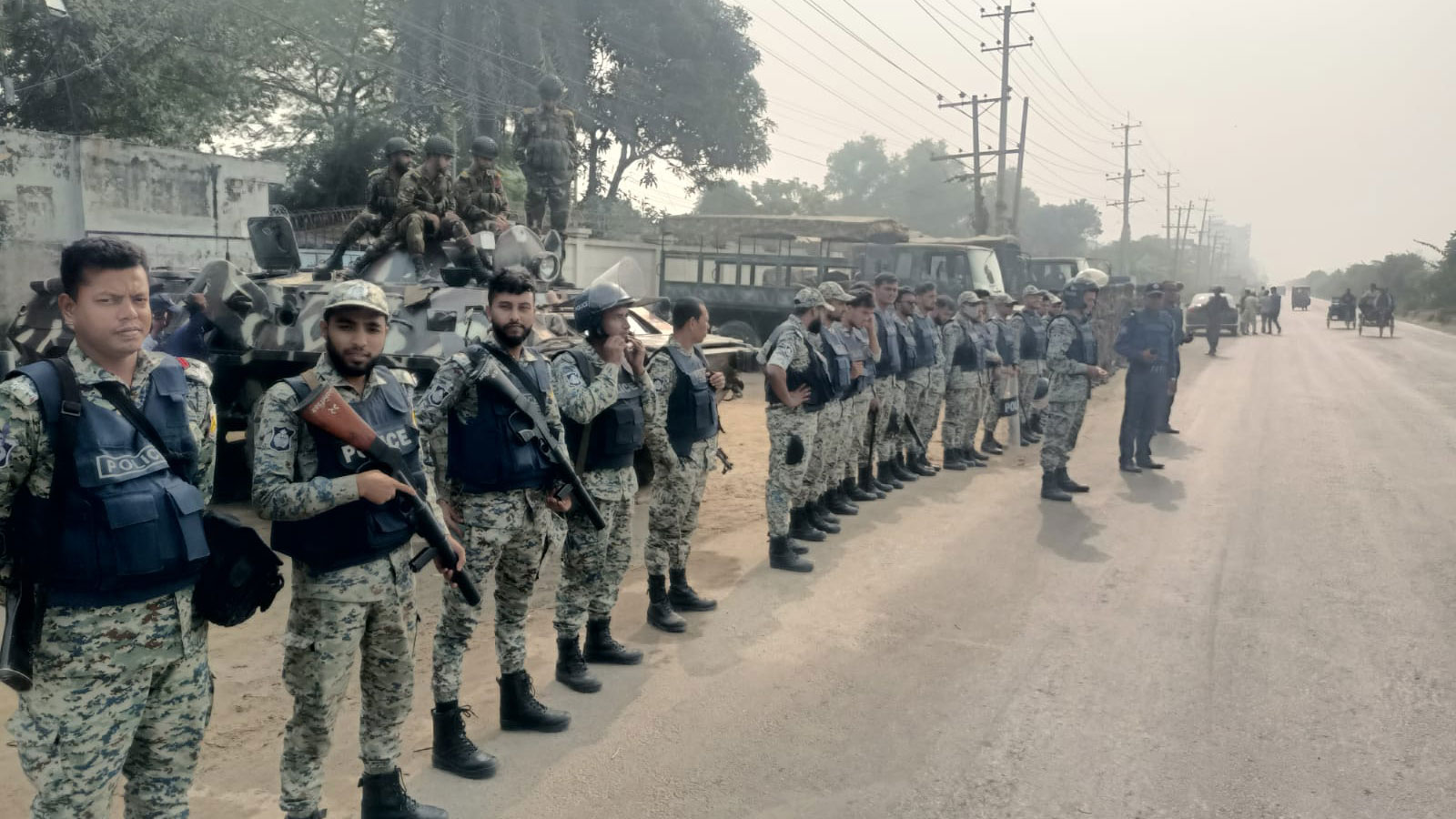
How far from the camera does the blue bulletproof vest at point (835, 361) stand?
7.16m

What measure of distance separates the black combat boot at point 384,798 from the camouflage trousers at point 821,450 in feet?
13.6

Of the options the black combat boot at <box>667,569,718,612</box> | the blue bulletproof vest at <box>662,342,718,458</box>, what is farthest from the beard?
the black combat boot at <box>667,569,718,612</box>

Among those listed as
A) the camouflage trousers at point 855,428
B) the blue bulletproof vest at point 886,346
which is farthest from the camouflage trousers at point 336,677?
the blue bulletproof vest at point 886,346

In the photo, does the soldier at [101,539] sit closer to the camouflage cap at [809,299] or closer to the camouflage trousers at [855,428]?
the camouflage cap at [809,299]

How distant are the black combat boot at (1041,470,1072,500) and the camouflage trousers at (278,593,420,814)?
642cm

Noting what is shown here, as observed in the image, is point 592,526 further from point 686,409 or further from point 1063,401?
point 1063,401

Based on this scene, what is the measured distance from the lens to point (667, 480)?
5.38 m

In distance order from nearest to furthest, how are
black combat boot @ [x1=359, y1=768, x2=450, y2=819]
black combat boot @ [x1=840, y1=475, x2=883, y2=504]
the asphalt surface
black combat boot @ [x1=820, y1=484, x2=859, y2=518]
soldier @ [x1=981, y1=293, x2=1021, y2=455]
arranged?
black combat boot @ [x1=359, y1=768, x2=450, y2=819]
the asphalt surface
black combat boot @ [x1=820, y1=484, x2=859, y2=518]
black combat boot @ [x1=840, y1=475, x2=883, y2=504]
soldier @ [x1=981, y1=293, x2=1021, y2=455]

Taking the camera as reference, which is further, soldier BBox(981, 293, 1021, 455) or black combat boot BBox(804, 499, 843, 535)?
soldier BBox(981, 293, 1021, 455)

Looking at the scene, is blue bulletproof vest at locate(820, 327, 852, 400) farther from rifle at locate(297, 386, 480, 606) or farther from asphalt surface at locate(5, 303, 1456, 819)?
rifle at locate(297, 386, 480, 606)

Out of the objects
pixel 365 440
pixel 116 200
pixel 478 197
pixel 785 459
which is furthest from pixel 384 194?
pixel 116 200

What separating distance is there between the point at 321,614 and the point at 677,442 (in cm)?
252

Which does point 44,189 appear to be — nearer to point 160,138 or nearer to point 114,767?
point 160,138

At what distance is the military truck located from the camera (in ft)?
58.3
